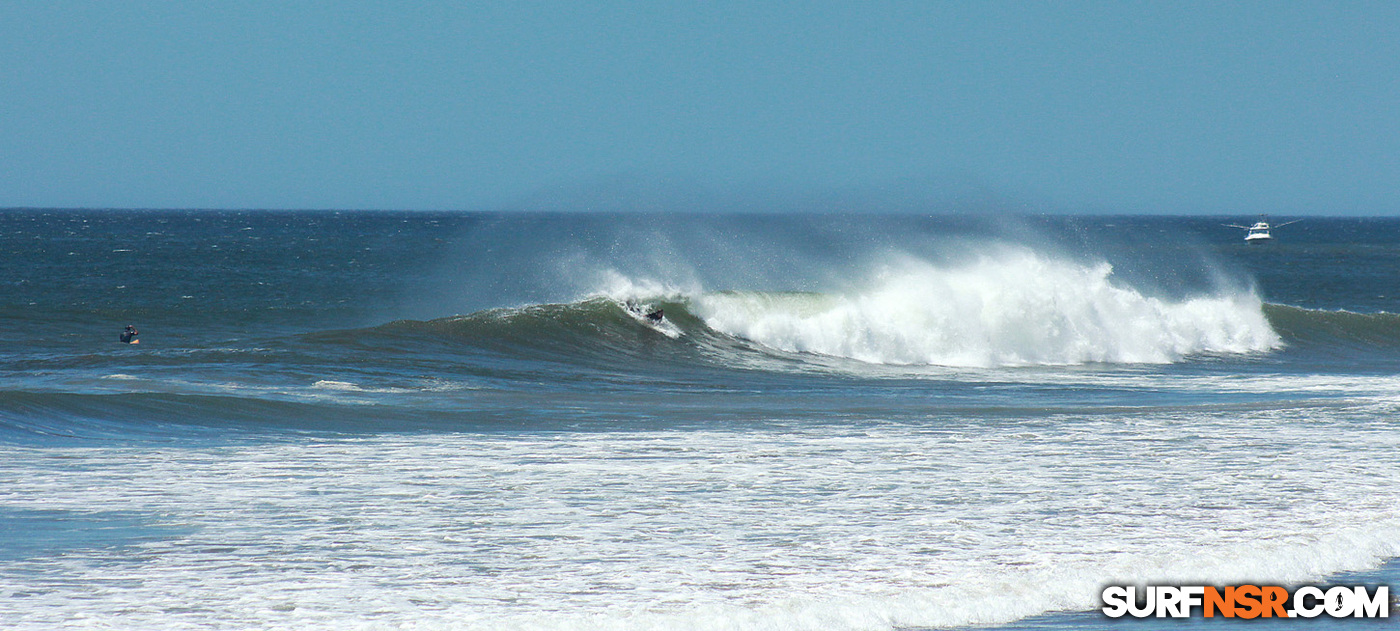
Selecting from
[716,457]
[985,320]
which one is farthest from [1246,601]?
[985,320]

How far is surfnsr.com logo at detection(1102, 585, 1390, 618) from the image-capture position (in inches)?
215

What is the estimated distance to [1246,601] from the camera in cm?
562

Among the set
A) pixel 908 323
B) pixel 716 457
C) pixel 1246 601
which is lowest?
pixel 1246 601

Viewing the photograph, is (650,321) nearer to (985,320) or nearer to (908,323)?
(908,323)

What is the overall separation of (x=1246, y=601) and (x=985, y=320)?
51.4ft

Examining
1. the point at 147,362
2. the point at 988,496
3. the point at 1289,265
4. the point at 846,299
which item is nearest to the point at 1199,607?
the point at 988,496

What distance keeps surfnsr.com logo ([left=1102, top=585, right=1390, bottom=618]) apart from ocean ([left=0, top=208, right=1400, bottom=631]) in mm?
121

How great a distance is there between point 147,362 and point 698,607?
1163 cm

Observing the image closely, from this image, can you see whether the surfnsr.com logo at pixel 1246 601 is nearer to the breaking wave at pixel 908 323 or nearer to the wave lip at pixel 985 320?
the breaking wave at pixel 908 323

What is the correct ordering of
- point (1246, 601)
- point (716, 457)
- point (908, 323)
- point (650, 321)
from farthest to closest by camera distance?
point (908, 323), point (650, 321), point (716, 457), point (1246, 601)

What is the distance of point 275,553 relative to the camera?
6.00m

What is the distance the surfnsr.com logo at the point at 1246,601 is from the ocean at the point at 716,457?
0.40 ft

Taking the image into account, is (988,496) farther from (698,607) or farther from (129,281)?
(129,281)

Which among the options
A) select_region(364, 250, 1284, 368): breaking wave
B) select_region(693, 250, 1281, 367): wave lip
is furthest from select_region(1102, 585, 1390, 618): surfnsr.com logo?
select_region(693, 250, 1281, 367): wave lip
